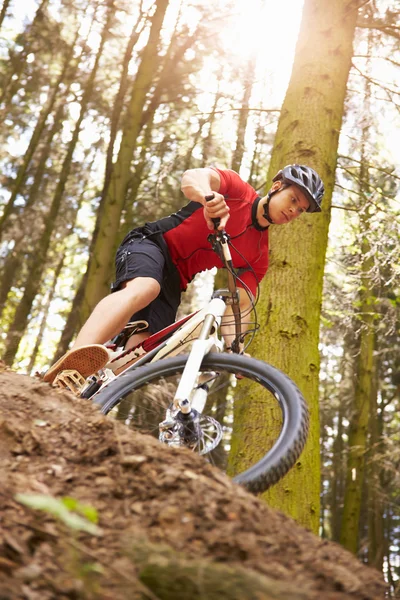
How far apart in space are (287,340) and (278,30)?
6015 mm

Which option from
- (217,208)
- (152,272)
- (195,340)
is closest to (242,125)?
(152,272)

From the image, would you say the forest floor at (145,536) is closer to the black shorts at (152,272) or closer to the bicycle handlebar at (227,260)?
the bicycle handlebar at (227,260)

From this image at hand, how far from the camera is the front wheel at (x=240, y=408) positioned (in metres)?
2.47

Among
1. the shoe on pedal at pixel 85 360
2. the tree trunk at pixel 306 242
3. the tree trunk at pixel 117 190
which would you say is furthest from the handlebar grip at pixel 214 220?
the tree trunk at pixel 117 190

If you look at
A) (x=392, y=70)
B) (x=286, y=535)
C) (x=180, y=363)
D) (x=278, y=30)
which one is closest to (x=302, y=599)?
(x=286, y=535)

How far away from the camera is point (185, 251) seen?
402 cm

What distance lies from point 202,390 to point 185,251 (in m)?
1.22

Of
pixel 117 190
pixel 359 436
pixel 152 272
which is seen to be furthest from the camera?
pixel 359 436

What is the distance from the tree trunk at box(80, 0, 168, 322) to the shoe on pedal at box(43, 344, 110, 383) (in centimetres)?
404

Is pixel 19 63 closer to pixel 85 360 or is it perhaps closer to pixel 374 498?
pixel 85 360

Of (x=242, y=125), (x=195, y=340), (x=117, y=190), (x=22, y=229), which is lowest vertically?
(x=195, y=340)

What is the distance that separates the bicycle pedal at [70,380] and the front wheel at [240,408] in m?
0.23

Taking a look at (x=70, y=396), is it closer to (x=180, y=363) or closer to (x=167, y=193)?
(x=180, y=363)

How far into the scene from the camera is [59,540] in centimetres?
152
